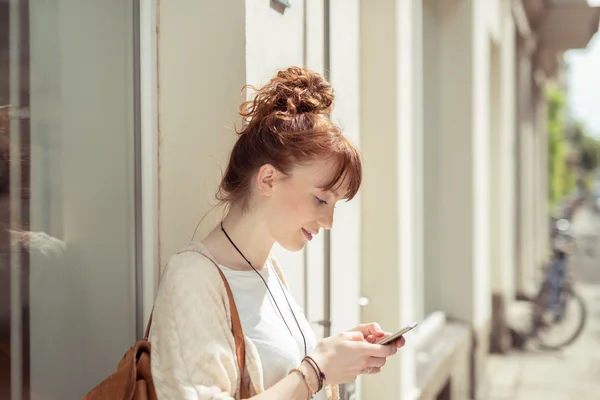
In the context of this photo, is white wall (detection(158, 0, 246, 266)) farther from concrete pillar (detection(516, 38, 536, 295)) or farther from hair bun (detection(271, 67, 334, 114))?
concrete pillar (detection(516, 38, 536, 295))

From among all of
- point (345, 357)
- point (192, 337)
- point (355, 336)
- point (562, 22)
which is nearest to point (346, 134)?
point (355, 336)

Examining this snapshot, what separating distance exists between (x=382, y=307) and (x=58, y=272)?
2465 millimetres

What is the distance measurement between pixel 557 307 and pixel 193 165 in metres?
8.10

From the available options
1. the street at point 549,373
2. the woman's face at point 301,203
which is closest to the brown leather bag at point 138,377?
the woman's face at point 301,203

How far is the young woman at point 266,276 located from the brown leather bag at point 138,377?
20 mm

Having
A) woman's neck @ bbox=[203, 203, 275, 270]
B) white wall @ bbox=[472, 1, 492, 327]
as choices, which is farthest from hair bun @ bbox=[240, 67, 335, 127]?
white wall @ bbox=[472, 1, 492, 327]

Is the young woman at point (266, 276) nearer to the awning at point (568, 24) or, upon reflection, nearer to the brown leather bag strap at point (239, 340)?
the brown leather bag strap at point (239, 340)

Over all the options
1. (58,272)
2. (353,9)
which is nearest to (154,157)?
(58,272)

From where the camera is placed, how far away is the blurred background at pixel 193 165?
210 centimetres

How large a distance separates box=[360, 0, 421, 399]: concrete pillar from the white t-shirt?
223cm

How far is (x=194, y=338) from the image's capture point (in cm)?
171

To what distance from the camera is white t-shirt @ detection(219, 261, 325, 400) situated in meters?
1.91

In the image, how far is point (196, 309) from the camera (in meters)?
1.73

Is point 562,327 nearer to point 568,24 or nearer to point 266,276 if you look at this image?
point 568,24
